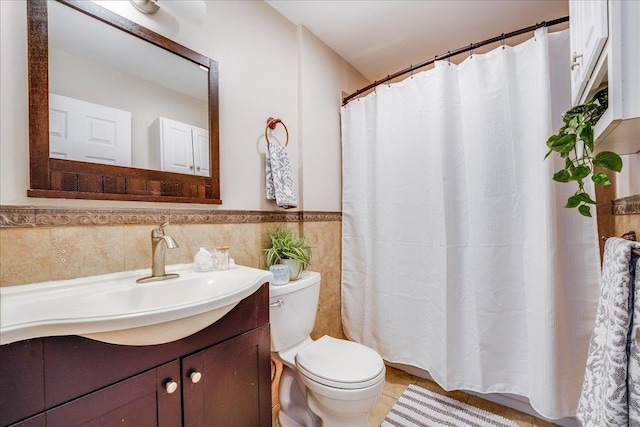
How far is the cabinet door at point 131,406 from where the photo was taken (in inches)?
25.6

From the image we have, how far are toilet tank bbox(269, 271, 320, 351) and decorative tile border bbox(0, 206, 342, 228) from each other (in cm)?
40

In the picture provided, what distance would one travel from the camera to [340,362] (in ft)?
4.25

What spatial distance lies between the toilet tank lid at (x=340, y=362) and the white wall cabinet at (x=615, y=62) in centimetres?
116

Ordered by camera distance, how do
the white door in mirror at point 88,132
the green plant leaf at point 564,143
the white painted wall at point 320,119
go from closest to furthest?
the green plant leaf at point 564,143, the white door in mirror at point 88,132, the white painted wall at point 320,119

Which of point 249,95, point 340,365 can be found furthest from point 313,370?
point 249,95

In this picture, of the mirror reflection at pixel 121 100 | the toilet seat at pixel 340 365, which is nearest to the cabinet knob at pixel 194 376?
the toilet seat at pixel 340 365

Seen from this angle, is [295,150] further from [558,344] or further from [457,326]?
[558,344]

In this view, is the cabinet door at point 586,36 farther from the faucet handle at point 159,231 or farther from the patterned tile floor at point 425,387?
the patterned tile floor at point 425,387

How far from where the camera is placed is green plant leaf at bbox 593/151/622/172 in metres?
0.70

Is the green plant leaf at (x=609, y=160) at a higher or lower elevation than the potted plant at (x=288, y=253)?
higher

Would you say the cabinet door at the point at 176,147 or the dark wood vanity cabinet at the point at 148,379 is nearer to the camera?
the dark wood vanity cabinet at the point at 148,379

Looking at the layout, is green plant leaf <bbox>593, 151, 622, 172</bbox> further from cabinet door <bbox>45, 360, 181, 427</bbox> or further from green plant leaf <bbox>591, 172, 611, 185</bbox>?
cabinet door <bbox>45, 360, 181, 427</bbox>

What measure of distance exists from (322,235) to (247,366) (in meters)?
1.00

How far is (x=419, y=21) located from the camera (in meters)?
1.72
